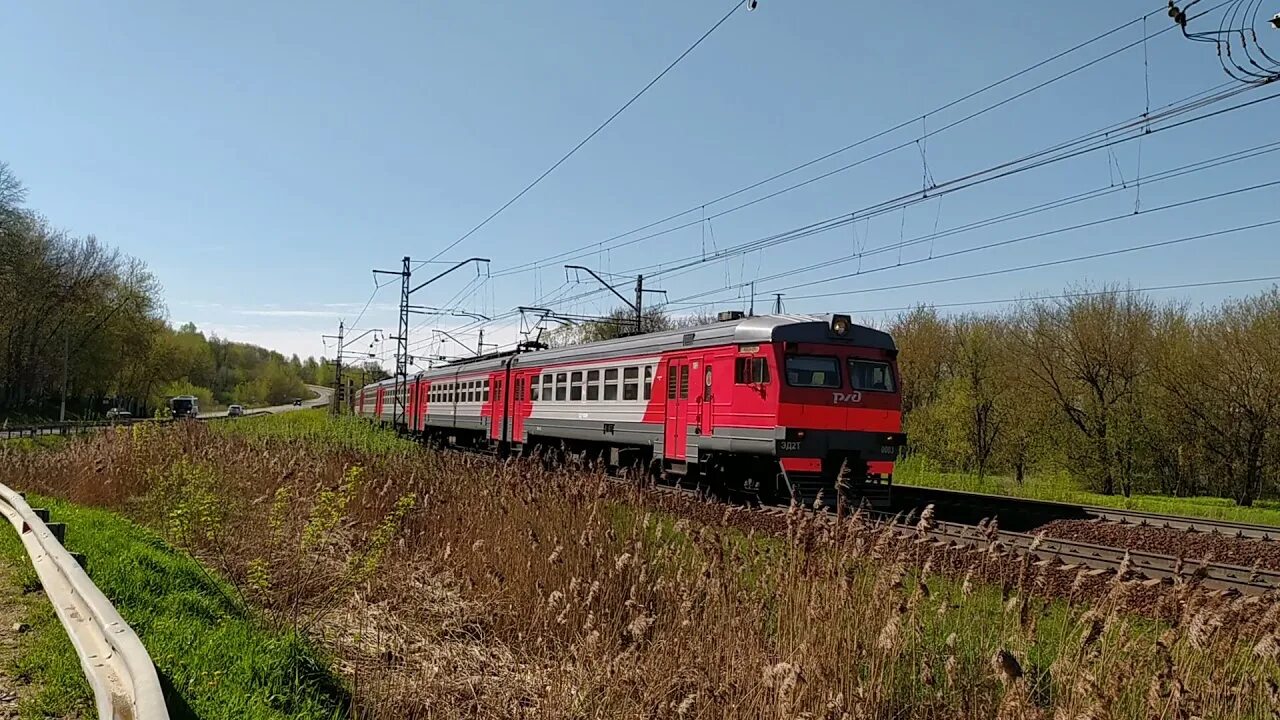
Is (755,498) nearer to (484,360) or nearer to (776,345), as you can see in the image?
(776,345)

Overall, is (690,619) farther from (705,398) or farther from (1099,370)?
(1099,370)

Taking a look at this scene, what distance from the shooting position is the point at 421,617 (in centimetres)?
661

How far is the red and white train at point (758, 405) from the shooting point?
13.6 meters

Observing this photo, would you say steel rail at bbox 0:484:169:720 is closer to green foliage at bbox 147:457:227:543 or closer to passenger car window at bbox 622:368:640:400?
green foliage at bbox 147:457:227:543

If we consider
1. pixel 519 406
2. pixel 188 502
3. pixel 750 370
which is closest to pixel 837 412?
pixel 750 370

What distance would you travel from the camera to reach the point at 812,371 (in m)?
13.9

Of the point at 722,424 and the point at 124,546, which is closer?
the point at 124,546

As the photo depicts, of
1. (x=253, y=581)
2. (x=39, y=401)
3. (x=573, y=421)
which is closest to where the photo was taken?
(x=253, y=581)

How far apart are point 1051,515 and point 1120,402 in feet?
56.5

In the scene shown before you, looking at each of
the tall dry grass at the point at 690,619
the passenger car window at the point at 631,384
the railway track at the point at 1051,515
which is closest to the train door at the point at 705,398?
the passenger car window at the point at 631,384

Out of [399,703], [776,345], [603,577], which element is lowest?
[399,703]

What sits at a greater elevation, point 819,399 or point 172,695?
point 819,399

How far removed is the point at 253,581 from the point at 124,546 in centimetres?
225

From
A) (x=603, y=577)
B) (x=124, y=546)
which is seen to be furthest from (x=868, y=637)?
(x=124, y=546)
